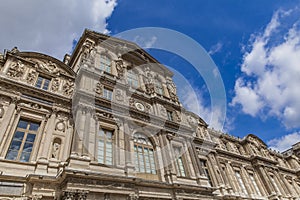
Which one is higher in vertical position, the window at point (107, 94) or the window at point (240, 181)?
the window at point (107, 94)

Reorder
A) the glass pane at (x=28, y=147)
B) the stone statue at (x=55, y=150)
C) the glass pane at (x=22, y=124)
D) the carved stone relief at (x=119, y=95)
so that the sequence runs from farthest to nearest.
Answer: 1. the carved stone relief at (x=119, y=95)
2. the glass pane at (x=22, y=124)
3. the stone statue at (x=55, y=150)
4. the glass pane at (x=28, y=147)

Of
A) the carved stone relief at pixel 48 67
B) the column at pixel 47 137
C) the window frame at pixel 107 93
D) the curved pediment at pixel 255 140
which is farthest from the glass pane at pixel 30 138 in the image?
the curved pediment at pixel 255 140

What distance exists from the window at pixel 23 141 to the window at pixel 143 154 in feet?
21.7

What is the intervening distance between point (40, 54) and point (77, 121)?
6500mm

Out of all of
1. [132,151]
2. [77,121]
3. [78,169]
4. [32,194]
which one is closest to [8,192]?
[32,194]

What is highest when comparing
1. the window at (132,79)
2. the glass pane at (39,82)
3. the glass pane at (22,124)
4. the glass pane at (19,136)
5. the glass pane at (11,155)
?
the window at (132,79)

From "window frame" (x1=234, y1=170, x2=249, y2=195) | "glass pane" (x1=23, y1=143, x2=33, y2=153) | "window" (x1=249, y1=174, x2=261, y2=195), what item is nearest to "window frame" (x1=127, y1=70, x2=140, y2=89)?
"glass pane" (x1=23, y1=143, x2=33, y2=153)

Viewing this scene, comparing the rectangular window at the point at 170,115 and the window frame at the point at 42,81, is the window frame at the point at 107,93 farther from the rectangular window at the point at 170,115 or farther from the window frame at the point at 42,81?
the rectangular window at the point at 170,115

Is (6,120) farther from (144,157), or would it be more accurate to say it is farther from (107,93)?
(144,157)

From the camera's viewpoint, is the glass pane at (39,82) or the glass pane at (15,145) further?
the glass pane at (39,82)

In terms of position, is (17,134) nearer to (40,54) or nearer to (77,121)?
(77,121)

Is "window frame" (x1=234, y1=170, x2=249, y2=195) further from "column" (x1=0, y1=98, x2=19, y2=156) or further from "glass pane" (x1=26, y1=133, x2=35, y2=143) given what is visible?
"column" (x1=0, y1=98, x2=19, y2=156)

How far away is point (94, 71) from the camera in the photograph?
1541cm

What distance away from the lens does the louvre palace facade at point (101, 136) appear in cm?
966
